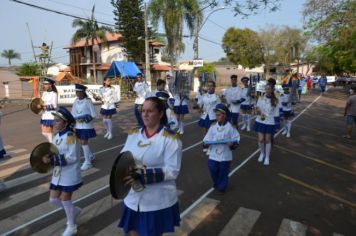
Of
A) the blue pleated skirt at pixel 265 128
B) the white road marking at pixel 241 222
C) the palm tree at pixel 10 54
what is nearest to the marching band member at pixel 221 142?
the white road marking at pixel 241 222

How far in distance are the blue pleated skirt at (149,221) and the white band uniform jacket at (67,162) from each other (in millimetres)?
1630

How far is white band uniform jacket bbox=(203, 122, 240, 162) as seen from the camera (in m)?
6.66

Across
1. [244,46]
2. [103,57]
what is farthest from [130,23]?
[244,46]

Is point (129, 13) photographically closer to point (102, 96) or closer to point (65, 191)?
point (102, 96)

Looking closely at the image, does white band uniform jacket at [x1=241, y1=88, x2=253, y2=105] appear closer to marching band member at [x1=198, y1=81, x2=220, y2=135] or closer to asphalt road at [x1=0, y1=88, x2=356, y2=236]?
asphalt road at [x1=0, y1=88, x2=356, y2=236]

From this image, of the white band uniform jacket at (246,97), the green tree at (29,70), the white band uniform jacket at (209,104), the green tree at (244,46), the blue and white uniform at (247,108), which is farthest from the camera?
the green tree at (244,46)

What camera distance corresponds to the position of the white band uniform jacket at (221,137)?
21.9 feet

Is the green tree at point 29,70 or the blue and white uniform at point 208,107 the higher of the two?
the green tree at point 29,70

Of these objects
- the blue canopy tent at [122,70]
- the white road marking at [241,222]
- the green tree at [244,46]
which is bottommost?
the white road marking at [241,222]

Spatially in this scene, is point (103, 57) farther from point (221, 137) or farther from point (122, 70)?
point (221, 137)

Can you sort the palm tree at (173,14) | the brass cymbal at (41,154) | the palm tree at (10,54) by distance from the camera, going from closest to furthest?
the brass cymbal at (41,154) < the palm tree at (173,14) < the palm tree at (10,54)

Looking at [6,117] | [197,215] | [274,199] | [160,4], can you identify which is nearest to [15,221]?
[197,215]

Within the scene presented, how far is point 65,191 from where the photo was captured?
193 inches

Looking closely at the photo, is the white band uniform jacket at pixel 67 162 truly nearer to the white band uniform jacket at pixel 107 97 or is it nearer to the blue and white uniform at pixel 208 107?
the blue and white uniform at pixel 208 107
